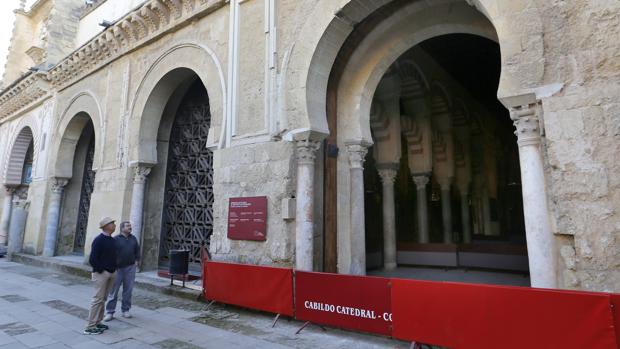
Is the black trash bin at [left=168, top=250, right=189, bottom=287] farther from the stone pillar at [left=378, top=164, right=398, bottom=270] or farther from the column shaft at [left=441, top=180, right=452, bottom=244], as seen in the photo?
the column shaft at [left=441, top=180, right=452, bottom=244]

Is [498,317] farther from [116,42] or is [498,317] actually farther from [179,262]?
[116,42]

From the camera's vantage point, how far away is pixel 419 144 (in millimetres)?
9977

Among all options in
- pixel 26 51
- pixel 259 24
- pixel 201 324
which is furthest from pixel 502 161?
pixel 26 51

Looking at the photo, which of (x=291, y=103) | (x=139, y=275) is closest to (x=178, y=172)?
(x=139, y=275)

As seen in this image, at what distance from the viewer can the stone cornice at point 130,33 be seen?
7.51 metres

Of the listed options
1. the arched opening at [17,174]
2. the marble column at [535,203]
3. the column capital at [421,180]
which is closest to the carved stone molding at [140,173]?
the column capital at [421,180]

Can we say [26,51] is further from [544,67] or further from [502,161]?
[502,161]

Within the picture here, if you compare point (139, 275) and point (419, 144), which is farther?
point (419, 144)

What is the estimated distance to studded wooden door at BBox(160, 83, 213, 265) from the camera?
26.2ft

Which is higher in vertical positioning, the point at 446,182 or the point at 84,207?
the point at 446,182

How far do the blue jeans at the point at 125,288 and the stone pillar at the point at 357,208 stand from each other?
3.15 meters

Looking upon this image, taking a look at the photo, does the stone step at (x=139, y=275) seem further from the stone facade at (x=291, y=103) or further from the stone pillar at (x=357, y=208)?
the stone pillar at (x=357, y=208)

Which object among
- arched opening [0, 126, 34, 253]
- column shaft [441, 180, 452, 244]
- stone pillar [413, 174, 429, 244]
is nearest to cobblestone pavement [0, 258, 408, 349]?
stone pillar [413, 174, 429, 244]

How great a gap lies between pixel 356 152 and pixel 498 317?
335cm
